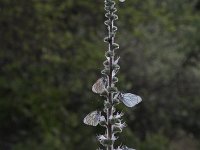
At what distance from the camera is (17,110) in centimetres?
1484

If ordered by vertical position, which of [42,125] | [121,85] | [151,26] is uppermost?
[151,26]

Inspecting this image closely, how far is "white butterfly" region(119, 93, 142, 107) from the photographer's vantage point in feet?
7.10

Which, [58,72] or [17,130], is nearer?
[58,72]

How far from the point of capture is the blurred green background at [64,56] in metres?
13.2

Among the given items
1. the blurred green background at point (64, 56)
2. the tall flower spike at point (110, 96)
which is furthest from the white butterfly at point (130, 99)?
the blurred green background at point (64, 56)

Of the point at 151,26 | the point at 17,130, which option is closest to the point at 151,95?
the point at 151,26

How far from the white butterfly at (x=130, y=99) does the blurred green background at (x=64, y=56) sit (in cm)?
1006

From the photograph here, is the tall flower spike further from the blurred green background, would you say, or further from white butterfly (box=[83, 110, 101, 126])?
the blurred green background

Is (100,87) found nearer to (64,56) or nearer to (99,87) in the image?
(99,87)

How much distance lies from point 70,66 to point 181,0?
14.3 ft

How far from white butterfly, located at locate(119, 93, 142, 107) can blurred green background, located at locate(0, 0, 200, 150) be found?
1006cm

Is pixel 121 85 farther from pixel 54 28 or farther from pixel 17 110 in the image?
pixel 17 110

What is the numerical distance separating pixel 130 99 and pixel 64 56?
37.6ft

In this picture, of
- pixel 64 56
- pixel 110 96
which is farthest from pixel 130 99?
pixel 64 56
